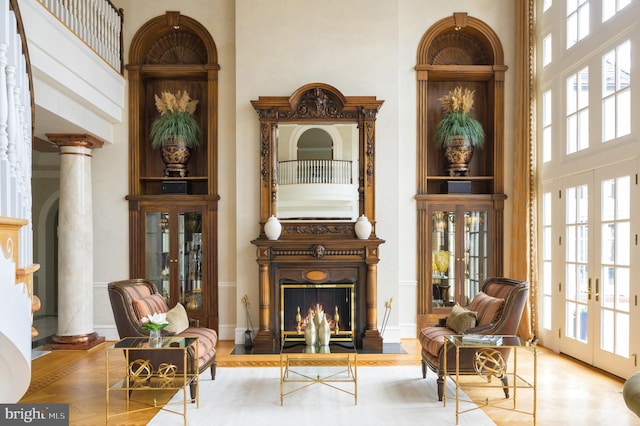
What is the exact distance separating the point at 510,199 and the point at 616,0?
2814mm

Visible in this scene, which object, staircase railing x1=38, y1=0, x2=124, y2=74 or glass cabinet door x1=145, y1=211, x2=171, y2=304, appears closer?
staircase railing x1=38, y1=0, x2=124, y2=74

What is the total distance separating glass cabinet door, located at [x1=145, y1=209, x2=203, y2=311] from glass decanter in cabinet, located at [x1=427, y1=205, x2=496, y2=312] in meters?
3.21

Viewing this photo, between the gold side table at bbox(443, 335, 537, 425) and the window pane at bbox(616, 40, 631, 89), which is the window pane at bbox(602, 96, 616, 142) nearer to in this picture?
the window pane at bbox(616, 40, 631, 89)

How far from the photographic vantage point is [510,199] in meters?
7.20

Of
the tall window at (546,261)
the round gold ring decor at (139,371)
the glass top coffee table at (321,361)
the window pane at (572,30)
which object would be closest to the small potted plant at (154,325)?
the round gold ring decor at (139,371)

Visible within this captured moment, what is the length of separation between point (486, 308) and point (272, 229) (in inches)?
111

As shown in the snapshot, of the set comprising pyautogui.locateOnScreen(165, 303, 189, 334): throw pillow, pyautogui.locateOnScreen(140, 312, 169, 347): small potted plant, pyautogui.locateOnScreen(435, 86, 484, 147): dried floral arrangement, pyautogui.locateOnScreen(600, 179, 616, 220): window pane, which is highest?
pyautogui.locateOnScreen(435, 86, 484, 147): dried floral arrangement

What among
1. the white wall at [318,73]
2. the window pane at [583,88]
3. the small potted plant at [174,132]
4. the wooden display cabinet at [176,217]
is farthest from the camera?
the wooden display cabinet at [176,217]

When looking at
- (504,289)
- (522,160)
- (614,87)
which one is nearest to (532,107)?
(522,160)

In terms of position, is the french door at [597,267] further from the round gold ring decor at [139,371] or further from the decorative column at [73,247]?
the decorative column at [73,247]

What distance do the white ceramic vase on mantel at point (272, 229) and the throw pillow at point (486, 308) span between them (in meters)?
2.57

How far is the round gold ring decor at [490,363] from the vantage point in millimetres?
4212

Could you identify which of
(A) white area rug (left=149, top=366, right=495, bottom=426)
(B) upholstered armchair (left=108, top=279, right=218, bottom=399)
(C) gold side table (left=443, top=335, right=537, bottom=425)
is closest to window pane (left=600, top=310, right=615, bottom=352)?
(C) gold side table (left=443, top=335, right=537, bottom=425)

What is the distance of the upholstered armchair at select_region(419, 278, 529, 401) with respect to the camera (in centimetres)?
447
